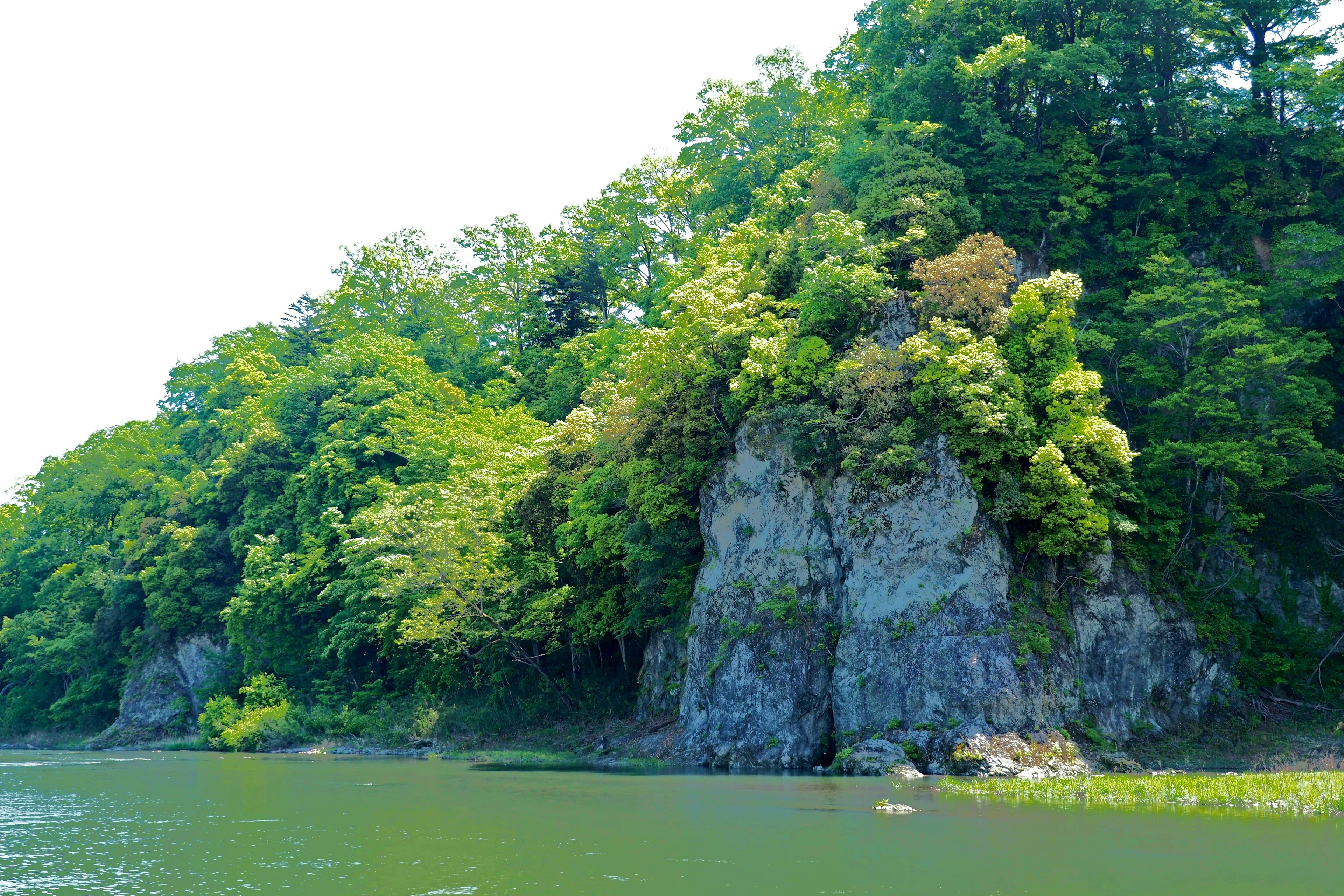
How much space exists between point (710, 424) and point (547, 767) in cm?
1193

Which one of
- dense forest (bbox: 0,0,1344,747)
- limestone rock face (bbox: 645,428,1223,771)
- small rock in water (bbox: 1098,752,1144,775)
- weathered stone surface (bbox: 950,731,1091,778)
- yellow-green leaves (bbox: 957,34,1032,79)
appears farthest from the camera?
yellow-green leaves (bbox: 957,34,1032,79)

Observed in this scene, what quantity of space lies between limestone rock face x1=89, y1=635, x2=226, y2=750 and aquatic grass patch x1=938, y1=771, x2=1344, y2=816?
41898 mm

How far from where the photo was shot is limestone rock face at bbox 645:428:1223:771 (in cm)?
2675

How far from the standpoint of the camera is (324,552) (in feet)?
160

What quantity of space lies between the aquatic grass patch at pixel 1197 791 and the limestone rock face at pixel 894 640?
426 cm

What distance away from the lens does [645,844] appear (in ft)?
51.6

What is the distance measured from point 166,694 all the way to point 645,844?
148 ft

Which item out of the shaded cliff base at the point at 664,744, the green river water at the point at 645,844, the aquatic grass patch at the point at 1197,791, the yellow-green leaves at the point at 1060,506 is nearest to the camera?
the green river water at the point at 645,844

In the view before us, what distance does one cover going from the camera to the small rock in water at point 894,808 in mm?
18250

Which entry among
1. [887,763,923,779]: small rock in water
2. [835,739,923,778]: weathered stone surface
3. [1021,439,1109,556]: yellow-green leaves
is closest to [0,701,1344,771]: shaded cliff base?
[887,763,923,779]: small rock in water

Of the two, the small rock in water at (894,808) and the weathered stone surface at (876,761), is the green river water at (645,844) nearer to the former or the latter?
the small rock in water at (894,808)

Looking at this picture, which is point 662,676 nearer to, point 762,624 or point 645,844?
point 762,624

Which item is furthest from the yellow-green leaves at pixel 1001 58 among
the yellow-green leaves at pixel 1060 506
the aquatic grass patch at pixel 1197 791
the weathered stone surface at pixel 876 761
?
the aquatic grass patch at pixel 1197 791

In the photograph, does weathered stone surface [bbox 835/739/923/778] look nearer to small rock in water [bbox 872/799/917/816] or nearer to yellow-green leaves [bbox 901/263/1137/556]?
small rock in water [bbox 872/799/917/816]
